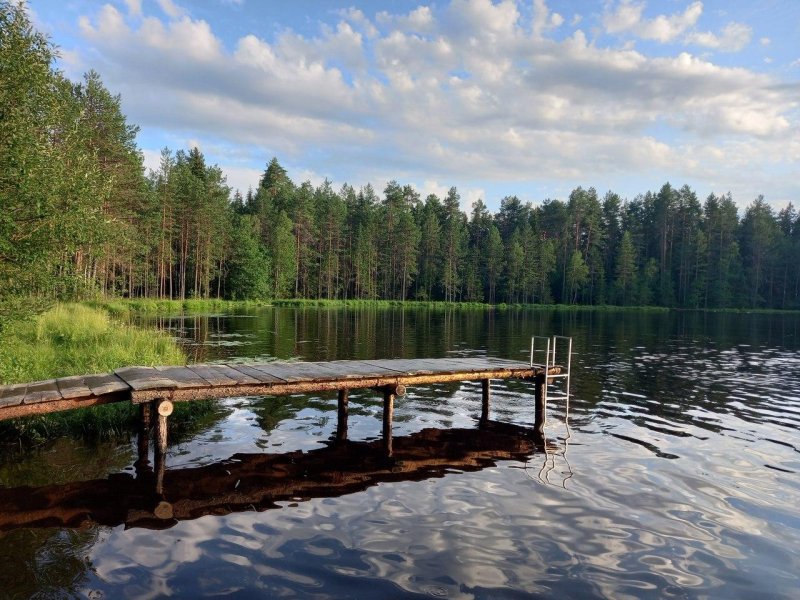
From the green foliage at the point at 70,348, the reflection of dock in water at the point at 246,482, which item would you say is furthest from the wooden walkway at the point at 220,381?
the green foliage at the point at 70,348

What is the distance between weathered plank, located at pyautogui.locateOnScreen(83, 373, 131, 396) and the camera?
9857 mm

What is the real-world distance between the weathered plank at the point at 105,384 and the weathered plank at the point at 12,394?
1038 mm

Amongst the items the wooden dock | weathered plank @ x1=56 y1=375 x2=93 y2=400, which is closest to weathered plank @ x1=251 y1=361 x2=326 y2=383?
the wooden dock

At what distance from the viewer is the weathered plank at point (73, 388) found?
9445 millimetres

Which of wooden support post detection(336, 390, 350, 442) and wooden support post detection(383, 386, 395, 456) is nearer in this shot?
wooden support post detection(383, 386, 395, 456)

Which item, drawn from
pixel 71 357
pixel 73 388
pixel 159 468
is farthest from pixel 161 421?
pixel 71 357

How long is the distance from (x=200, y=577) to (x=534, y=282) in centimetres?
10891

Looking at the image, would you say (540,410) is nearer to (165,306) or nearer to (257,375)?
(257,375)

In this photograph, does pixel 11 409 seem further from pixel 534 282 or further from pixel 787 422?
pixel 534 282

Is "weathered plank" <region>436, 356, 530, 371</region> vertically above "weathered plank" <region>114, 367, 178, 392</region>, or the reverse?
"weathered plank" <region>114, 367, 178, 392</region>

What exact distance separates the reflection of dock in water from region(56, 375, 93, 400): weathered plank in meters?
1.62

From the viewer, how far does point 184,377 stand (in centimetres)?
1135

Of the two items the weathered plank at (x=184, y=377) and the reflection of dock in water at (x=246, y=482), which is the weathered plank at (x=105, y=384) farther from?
the reflection of dock in water at (x=246, y=482)

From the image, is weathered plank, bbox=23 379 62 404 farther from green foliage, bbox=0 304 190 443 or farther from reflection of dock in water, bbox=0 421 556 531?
green foliage, bbox=0 304 190 443
